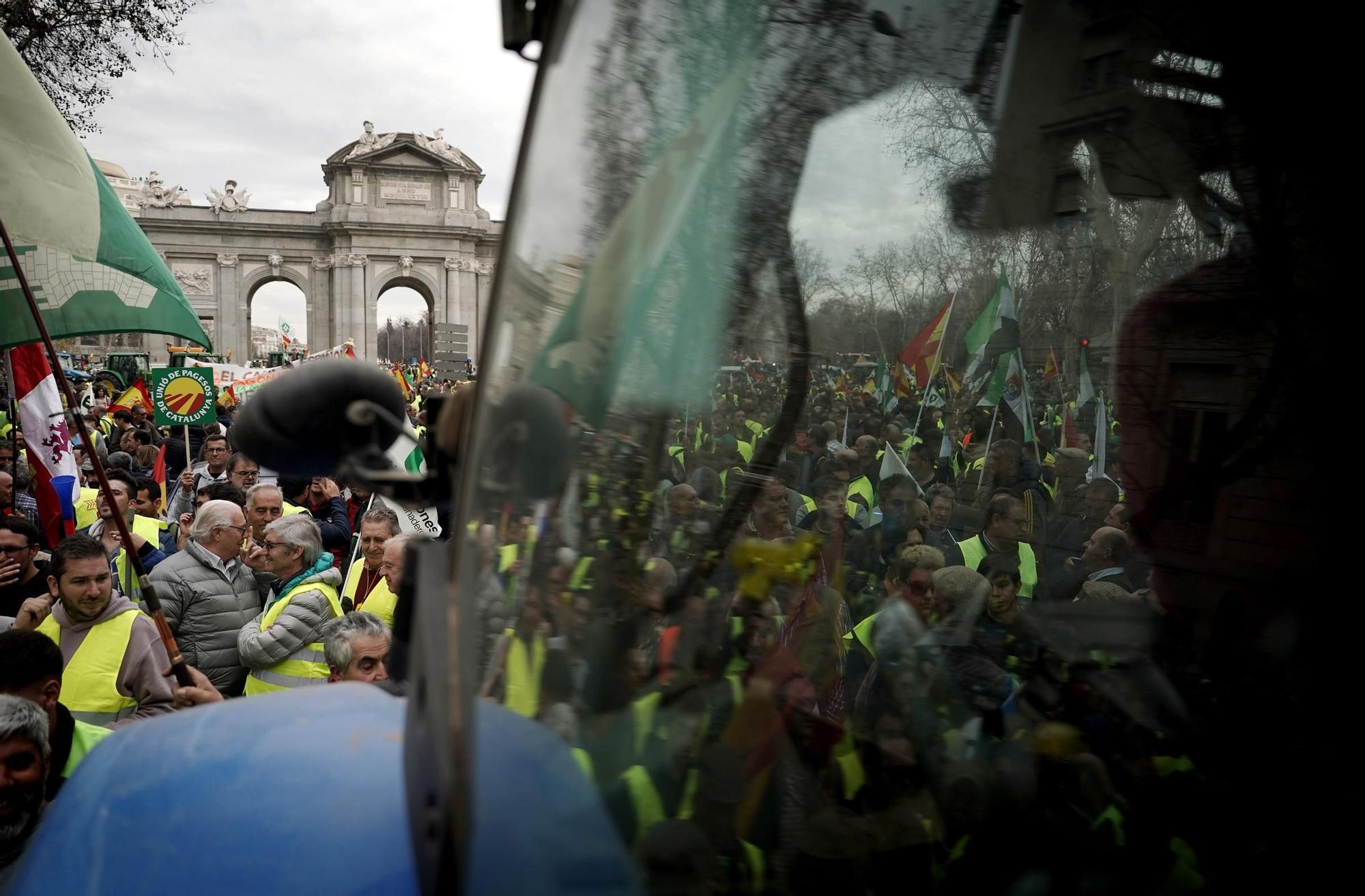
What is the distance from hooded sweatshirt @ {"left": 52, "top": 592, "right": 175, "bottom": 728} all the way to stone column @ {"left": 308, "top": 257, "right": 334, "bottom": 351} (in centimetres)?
5559

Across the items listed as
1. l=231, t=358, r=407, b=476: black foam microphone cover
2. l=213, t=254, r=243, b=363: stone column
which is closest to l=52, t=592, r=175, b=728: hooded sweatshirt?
l=231, t=358, r=407, b=476: black foam microphone cover

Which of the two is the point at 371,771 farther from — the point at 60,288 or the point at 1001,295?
the point at 60,288

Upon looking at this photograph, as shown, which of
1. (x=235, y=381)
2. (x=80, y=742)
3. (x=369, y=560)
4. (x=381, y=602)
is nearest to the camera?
(x=80, y=742)

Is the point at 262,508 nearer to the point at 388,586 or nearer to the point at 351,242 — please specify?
the point at 388,586

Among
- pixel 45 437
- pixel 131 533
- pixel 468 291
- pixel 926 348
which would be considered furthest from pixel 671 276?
pixel 468 291

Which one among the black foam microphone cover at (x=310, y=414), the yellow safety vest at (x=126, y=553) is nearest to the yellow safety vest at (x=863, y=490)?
the black foam microphone cover at (x=310, y=414)

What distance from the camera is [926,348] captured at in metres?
0.92

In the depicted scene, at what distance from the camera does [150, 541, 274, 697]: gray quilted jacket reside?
14.5 ft

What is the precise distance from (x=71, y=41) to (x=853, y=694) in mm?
→ 16503

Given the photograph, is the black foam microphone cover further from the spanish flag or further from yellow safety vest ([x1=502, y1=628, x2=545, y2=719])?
the spanish flag

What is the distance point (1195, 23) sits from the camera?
711 millimetres

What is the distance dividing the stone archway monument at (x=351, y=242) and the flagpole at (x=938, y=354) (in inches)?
2143

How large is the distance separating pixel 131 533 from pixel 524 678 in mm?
4980

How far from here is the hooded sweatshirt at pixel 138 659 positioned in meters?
3.72
